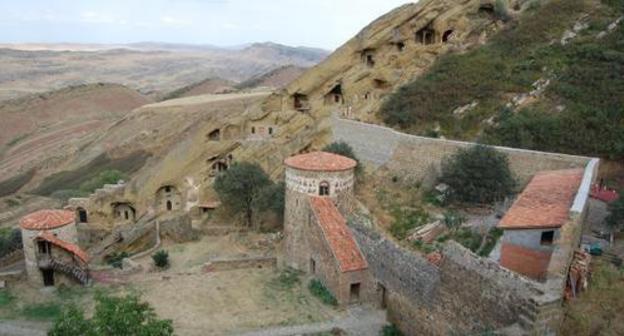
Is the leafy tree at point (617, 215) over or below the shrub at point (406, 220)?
over

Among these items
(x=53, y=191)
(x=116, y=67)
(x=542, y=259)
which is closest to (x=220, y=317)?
(x=542, y=259)

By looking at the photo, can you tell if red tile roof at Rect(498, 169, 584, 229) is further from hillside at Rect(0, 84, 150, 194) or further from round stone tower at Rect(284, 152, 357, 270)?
hillside at Rect(0, 84, 150, 194)

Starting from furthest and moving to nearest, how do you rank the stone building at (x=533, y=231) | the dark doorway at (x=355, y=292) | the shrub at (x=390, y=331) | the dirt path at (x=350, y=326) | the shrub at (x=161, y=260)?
1. the shrub at (x=161, y=260)
2. the dark doorway at (x=355, y=292)
3. the dirt path at (x=350, y=326)
4. the shrub at (x=390, y=331)
5. the stone building at (x=533, y=231)

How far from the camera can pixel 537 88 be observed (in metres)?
30.9

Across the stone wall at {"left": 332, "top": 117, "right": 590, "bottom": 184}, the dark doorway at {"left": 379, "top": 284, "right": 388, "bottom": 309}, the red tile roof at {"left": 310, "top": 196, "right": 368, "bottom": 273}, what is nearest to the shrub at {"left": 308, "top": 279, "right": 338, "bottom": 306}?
the red tile roof at {"left": 310, "top": 196, "right": 368, "bottom": 273}

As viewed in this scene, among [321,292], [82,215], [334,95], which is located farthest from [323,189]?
[82,215]

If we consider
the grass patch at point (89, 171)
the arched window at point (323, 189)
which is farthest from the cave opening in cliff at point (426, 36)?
the grass patch at point (89, 171)

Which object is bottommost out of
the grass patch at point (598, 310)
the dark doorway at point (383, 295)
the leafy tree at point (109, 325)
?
the dark doorway at point (383, 295)

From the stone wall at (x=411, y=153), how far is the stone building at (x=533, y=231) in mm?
6358

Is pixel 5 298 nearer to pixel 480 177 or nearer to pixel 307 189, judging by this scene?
pixel 307 189

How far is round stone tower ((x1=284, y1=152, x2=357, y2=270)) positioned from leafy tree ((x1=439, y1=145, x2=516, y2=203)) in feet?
16.3

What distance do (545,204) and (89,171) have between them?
154 ft

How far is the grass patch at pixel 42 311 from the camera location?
19.8 metres

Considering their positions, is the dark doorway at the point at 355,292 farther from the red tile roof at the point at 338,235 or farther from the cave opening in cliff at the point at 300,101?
the cave opening in cliff at the point at 300,101
